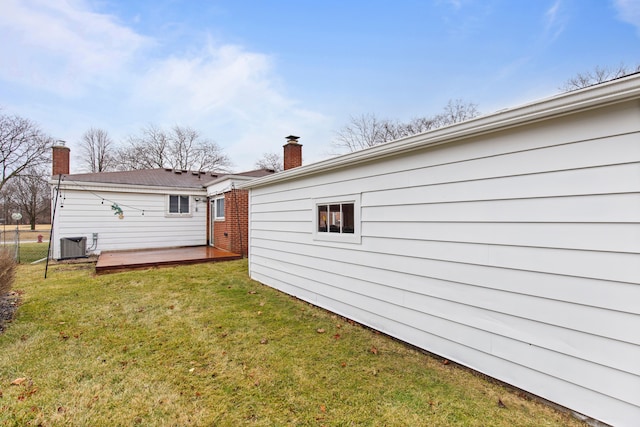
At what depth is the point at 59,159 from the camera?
34.6 feet

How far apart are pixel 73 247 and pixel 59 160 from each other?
11.3 ft

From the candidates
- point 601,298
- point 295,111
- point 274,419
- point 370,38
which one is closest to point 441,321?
point 601,298

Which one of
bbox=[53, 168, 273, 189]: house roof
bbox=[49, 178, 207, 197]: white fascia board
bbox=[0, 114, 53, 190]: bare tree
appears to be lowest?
bbox=[49, 178, 207, 197]: white fascia board

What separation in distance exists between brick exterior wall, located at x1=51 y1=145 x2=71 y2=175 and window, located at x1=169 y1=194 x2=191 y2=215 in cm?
370

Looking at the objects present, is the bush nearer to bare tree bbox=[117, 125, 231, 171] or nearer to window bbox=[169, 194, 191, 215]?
window bbox=[169, 194, 191, 215]

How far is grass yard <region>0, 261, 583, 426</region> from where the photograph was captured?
224 cm

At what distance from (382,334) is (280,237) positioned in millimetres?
2962

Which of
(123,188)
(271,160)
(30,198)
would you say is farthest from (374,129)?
(30,198)

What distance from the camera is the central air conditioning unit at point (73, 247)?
954cm

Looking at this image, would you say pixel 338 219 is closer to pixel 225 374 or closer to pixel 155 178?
pixel 225 374

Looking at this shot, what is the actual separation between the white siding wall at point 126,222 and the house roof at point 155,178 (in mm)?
464

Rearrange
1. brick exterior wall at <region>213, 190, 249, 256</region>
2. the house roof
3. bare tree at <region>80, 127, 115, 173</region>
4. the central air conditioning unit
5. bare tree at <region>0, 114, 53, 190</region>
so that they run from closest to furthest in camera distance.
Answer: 1. the central air conditioning unit
2. brick exterior wall at <region>213, 190, 249, 256</region>
3. the house roof
4. bare tree at <region>0, 114, 53, 190</region>
5. bare tree at <region>80, 127, 115, 173</region>

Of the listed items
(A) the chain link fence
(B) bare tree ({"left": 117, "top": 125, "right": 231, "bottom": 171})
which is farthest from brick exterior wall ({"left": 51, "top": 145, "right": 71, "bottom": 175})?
(B) bare tree ({"left": 117, "top": 125, "right": 231, "bottom": 171})

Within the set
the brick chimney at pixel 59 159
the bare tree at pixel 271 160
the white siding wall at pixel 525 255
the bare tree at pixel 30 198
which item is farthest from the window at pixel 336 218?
the bare tree at pixel 30 198
